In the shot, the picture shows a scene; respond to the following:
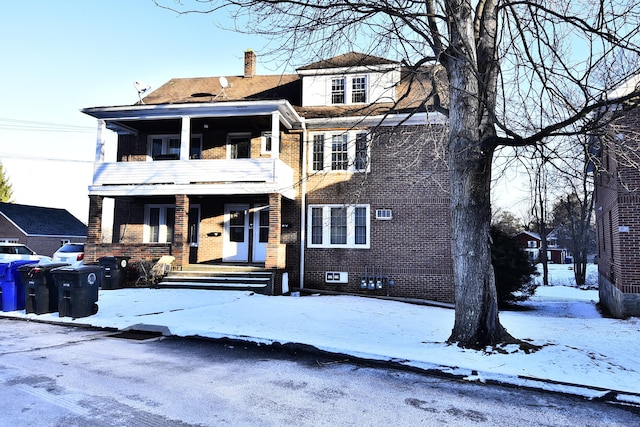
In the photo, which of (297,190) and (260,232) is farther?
(260,232)

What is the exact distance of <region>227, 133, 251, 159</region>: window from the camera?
51.5ft

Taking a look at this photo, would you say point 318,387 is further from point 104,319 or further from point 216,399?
point 104,319

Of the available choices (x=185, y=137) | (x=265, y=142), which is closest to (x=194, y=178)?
(x=185, y=137)

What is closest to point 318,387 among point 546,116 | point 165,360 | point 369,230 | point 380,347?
point 380,347

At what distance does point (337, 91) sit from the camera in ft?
51.7

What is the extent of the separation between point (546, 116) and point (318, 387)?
605 cm

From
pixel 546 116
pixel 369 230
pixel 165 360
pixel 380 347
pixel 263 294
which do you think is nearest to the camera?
pixel 165 360

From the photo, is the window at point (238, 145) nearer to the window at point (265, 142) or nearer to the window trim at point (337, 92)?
the window at point (265, 142)

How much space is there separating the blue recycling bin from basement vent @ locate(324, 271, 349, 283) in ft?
28.3

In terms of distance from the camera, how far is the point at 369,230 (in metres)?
14.5

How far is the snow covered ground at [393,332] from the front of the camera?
5.11 m

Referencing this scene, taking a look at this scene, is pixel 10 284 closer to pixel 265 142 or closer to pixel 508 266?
pixel 265 142

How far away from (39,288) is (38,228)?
33351 millimetres

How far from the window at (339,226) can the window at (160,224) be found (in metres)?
5.70
